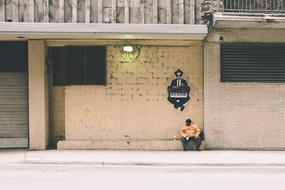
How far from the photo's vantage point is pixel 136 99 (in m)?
18.3

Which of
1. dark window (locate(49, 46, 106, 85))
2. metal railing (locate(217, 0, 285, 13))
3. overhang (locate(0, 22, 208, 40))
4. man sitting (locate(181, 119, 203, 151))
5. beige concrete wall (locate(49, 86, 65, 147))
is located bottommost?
man sitting (locate(181, 119, 203, 151))

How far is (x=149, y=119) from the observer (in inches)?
725

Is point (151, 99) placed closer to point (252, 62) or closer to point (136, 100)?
point (136, 100)

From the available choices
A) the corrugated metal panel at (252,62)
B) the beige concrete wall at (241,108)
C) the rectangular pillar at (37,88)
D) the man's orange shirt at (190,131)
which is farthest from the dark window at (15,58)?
the corrugated metal panel at (252,62)

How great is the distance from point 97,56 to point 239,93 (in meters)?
4.87

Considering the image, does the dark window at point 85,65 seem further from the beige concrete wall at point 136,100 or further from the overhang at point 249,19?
the overhang at point 249,19

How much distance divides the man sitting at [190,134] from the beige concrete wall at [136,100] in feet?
1.69

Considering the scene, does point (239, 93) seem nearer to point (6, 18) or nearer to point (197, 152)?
point (197, 152)

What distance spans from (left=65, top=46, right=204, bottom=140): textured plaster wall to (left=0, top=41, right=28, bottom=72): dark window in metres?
1.78

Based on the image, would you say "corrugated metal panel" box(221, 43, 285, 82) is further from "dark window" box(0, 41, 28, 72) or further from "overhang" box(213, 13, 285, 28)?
"dark window" box(0, 41, 28, 72)

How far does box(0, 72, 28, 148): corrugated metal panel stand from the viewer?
1858cm
